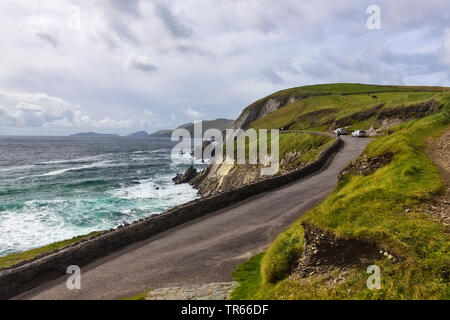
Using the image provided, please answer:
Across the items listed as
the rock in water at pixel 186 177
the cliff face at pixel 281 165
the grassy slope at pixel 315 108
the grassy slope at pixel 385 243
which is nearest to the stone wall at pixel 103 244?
the grassy slope at pixel 385 243

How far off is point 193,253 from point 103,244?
496 cm

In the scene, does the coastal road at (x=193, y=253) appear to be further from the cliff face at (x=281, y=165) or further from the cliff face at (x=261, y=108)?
the cliff face at (x=261, y=108)

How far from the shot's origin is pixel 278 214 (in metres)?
16.8

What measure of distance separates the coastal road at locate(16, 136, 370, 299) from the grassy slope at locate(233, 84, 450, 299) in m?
1.65

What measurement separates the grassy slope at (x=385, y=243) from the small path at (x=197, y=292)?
0.48 meters

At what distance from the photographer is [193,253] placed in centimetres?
1287

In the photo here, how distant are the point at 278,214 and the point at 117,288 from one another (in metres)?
9.76

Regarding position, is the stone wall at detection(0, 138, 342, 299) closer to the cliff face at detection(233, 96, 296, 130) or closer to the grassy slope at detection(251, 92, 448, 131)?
the grassy slope at detection(251, 92, 448, 131)

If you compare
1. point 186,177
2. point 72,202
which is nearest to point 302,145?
point 186,177

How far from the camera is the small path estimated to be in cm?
926

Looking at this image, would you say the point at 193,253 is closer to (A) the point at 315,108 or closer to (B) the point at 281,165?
(B) the point at 281,165
